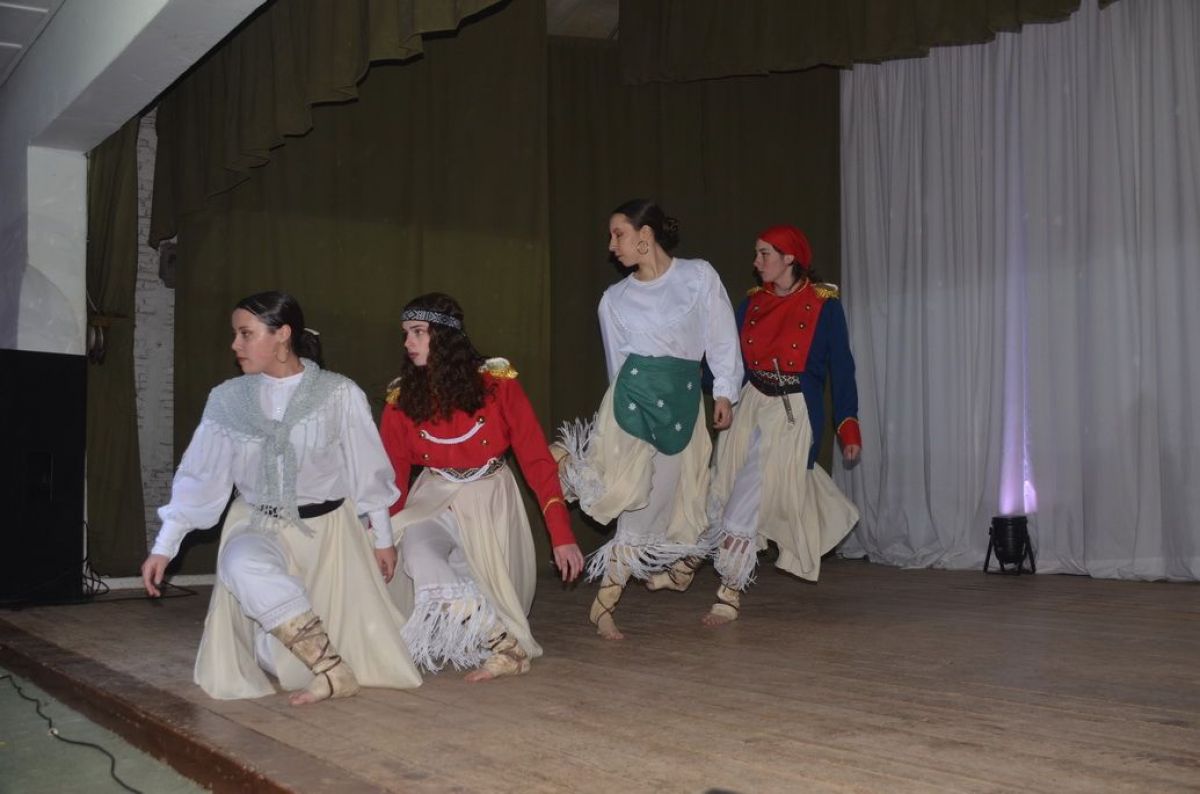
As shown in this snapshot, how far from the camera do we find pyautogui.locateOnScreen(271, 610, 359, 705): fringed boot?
3.28 metres

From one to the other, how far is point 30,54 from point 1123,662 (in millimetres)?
5648

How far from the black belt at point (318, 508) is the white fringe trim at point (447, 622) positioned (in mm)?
338

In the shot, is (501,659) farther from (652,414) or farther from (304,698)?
(652,414)

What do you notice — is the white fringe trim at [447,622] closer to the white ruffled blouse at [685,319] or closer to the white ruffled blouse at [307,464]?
the white ruffled blouse at [307,464]

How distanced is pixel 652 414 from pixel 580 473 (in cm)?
33

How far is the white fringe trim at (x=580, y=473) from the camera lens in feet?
14.7

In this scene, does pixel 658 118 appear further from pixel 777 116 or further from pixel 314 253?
pixel 314 253

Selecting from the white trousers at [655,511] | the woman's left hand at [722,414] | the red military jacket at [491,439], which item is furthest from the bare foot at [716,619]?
the red military jacket at [491,439]

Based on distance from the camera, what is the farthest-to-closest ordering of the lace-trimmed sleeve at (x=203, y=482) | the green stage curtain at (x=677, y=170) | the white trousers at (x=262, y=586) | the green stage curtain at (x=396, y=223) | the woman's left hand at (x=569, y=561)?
1. the green stage curtain at (x=677, y=170)
2. the green stage curtain at (x=396, y=223)
3. the woman's left hand at (x=569, y=561)
4. the lace-trimmed sleeve at (x=203, y=482)
5. the white trousers at (x=262, y=586)

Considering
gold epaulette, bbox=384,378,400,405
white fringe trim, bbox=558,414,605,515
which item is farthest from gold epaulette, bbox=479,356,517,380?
white fringe trim, bbox=558,414,605,515

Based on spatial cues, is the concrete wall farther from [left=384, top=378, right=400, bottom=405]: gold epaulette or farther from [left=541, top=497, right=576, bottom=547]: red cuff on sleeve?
[left=541, top=497, right=576, bottom=547]: red cuff on sleeve

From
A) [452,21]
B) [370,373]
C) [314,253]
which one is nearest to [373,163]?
[314,253]

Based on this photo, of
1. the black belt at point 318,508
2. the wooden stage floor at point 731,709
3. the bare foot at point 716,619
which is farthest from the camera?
the bare foot at point 716,619

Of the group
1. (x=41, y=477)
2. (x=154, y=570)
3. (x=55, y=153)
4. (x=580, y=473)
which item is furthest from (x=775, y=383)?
(x=55, y=153)
